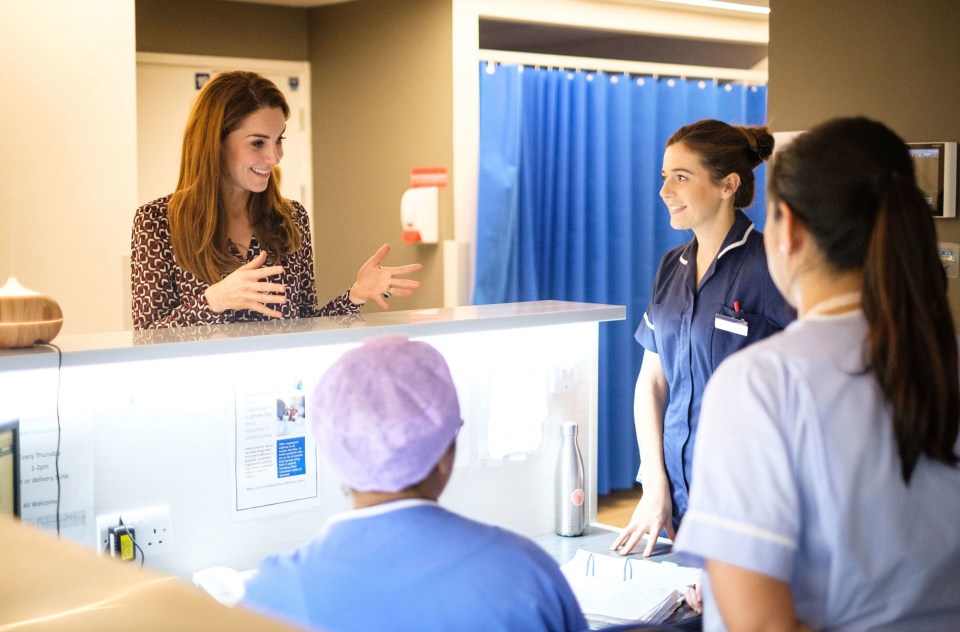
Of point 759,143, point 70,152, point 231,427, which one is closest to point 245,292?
point 231,427

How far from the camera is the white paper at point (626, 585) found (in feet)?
6.43

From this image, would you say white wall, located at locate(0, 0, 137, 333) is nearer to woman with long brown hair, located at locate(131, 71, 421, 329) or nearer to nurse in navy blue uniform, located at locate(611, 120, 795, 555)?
woman with long brown hair, located at locate(131, 71, 421, 329)

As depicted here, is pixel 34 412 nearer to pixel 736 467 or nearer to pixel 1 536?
pixel 736 467

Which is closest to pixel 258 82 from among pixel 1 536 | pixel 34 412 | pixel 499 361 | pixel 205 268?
pixel 205 268

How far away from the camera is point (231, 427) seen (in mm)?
2066

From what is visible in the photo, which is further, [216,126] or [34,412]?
[216,126]

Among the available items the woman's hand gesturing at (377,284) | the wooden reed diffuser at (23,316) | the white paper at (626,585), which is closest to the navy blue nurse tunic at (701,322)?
the white paper at (626,585)

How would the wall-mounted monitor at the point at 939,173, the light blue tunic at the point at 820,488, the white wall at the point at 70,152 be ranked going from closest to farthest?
the light blue tunic at the point at 820,488 → the wall-mounted monitor at the point at 939,173 → the white wall at the point at 70,152

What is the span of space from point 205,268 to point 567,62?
9.93ft

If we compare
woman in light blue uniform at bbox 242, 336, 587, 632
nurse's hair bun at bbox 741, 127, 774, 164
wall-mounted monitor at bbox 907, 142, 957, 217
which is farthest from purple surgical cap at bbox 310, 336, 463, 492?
wall-mounted monitor at bbox 907, 142, 957, 217

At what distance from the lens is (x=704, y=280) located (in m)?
2.44

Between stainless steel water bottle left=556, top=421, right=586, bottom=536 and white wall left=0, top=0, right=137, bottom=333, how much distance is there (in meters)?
1.92

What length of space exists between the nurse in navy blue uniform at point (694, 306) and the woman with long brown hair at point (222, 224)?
618 mm

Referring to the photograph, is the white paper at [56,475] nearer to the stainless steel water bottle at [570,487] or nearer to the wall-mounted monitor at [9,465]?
the wall-mounted monitor at [9,465]
